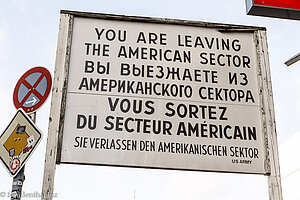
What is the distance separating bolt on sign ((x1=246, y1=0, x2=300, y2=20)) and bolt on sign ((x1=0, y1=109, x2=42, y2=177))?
2074 mm

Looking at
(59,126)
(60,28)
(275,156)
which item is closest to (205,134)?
(275,156)

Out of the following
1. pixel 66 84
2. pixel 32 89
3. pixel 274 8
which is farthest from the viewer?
pixel 66 84

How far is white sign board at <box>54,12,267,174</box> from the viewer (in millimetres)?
4262

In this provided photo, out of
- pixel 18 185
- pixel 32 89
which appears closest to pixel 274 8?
pixel 32 89

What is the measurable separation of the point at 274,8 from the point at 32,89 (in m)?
2.29

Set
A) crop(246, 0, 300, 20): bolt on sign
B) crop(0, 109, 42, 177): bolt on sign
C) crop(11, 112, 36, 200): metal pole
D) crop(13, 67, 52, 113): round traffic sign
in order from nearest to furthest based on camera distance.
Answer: crop(246, 0, 300, 20): bolt on sign < crop(11, 112, 36, 200): metal pole < crop(0, 109, 42, 177): bolt on sign < crop(13, 67, 52, 113): round traffic sign

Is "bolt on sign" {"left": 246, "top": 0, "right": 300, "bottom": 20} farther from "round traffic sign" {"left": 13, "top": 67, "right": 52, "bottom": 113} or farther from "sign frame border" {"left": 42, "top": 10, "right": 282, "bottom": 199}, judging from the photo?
"round traffic sign" {"left": 13, "top": 67, "right": 52, "bottom": 113}

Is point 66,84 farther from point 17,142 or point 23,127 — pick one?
point 17,142

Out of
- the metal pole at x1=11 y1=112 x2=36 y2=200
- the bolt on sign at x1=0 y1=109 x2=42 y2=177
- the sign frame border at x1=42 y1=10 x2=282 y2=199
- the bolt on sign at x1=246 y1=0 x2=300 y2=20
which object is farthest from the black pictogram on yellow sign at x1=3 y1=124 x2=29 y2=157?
the bolt on sign at x1=246 y1=0 x2=300 y2=20

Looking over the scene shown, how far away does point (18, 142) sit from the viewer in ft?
12.4

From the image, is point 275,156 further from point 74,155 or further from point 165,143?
point 74,155

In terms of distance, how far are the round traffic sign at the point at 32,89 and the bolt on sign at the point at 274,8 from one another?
1964 mm

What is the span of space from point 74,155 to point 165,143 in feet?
2.93

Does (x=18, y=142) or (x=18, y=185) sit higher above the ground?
(x=18, y=142)
